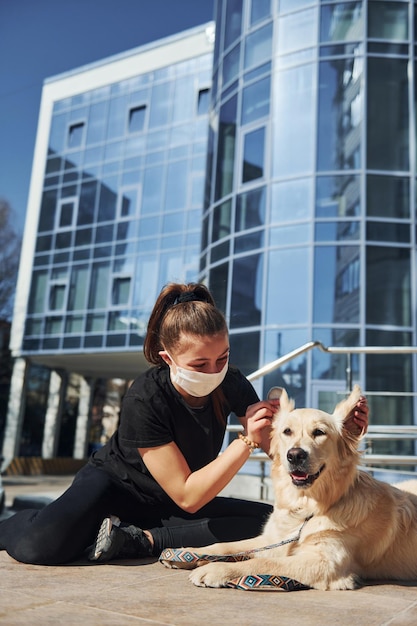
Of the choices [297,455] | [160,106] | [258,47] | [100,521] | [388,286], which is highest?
[160,106]

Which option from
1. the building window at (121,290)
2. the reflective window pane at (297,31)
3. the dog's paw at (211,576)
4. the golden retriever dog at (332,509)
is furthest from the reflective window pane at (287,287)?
the building window at (121,290)

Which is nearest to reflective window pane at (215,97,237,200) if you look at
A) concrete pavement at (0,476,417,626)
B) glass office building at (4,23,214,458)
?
glass office building at (4,23,214,458)

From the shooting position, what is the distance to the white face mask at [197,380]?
2809mm

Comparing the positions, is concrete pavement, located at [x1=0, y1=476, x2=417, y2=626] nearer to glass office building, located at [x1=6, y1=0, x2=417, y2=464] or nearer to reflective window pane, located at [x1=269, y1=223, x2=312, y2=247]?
glass office building, located at [x1=6, y1=0, x2=417, y2=464]

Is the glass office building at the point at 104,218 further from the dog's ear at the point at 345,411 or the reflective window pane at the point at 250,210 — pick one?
the dog's ear at the point at 345,411

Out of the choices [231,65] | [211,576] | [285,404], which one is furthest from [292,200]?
[211,576]

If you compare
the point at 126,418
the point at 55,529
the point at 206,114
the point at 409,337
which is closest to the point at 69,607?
the point at 55,529

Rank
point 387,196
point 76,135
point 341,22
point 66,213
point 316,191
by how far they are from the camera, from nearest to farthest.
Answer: point 387,196 < point 316,191 < point 341,22 < point 66,213 < point 76,135

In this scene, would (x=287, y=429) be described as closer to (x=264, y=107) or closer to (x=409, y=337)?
(x=409, y=337)

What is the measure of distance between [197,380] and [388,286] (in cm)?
948

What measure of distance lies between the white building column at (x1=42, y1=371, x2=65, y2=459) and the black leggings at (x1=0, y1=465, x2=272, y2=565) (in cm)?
2244

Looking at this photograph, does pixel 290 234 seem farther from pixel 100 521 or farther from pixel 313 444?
pixel 100 521

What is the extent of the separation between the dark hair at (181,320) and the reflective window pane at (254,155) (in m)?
10.3

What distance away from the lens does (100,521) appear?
2811 millimetres
